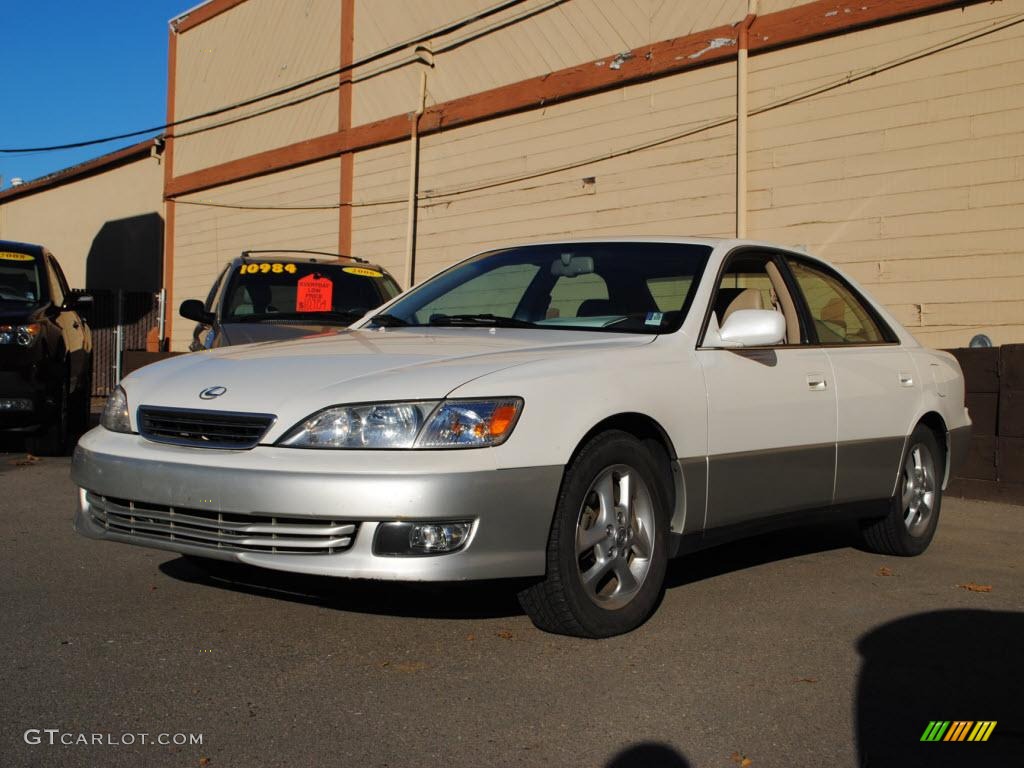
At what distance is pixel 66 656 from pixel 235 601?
0.86m

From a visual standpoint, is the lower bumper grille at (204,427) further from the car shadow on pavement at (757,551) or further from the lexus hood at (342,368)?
the car shadow on pavement at (757,551)

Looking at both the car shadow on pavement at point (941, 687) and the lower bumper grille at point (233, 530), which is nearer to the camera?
the car shadow on pavement at point (941, 687)

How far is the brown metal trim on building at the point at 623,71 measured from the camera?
10242 mm

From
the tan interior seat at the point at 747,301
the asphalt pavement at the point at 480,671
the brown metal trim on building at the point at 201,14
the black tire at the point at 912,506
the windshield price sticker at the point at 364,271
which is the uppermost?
the brown metal trim on building at the point at 201,14

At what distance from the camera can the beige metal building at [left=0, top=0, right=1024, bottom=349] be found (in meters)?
9.56

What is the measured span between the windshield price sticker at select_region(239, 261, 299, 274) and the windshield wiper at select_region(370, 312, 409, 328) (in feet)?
13.9

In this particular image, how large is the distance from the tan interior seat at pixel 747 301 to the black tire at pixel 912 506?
3.95 feet

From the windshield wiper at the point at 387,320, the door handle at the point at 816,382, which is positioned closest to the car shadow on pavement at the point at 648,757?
the door handle at the point at 816,382

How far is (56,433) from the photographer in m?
9.84

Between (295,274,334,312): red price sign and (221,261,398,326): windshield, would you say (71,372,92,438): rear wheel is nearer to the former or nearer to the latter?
(221,261,398,326): windshield

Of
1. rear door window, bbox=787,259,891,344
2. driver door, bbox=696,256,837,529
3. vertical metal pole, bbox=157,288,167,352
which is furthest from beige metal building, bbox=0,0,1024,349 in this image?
driver door, bbox=696,256,837,529

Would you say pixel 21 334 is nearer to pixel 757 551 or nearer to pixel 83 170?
pixel 757 551

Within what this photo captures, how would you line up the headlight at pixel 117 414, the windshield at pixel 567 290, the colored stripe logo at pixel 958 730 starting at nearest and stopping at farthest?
the colored stripe logo at pixel 958 730 < the headlight at pixel 117 414 < the windshield at pixel 567 290

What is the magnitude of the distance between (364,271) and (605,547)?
251 inches
